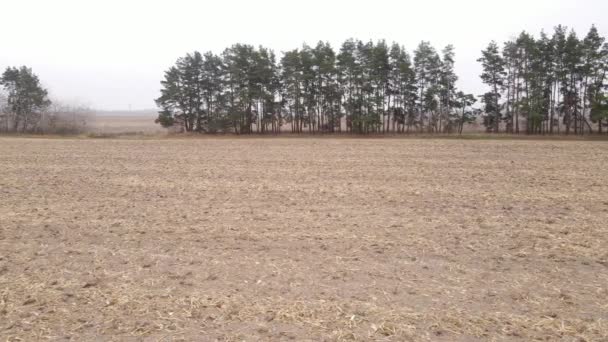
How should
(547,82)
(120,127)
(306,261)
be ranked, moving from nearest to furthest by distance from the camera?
(306,261)
(547,82)
(120,127)

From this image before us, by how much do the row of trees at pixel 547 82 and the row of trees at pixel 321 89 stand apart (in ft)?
12.9

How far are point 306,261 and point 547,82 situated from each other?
165 ft

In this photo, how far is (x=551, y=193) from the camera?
11.9 m

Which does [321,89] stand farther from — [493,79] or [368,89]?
[493,79]

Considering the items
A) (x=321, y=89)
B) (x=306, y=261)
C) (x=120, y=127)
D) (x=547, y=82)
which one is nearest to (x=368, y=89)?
(x=321, y=89)

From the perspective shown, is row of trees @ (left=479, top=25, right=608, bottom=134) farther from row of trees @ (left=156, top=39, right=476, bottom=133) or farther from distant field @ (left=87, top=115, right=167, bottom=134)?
distant field @ (left=87, top=115, right=167, bottom=134)

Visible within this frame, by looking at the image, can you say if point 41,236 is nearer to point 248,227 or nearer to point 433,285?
point 248,227

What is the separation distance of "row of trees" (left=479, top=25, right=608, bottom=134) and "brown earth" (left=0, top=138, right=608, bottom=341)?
37206 millimetres

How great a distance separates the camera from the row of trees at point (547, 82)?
4319 centimetres

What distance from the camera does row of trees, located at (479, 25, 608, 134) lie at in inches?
1700

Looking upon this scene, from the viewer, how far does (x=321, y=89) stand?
163 ft

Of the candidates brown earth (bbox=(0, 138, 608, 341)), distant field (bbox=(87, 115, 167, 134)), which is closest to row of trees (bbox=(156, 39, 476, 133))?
distant field (bbox=(87, 115, 167, 134))

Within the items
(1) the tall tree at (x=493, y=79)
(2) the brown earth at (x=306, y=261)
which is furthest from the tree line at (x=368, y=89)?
(2) the brown earth at (x=306, y=261)

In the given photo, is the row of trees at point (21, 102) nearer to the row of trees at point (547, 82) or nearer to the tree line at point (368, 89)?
the tree line at point (368, 89)
